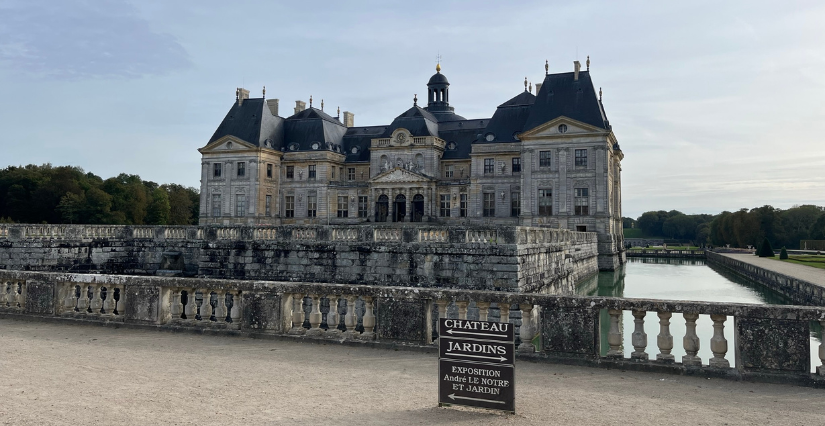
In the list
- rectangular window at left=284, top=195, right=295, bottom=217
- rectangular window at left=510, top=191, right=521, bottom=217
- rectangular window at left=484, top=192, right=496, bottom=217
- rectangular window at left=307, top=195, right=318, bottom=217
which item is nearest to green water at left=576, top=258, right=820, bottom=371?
rectangular window at left=510, top=191, right=521, bottom=217

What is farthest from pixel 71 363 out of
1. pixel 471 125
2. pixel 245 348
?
pixel 471 125

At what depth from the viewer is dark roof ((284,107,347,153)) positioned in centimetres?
5597

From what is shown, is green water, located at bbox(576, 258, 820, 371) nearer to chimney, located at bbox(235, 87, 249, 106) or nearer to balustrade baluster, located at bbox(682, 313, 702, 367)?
balustrade baluster, located at bbox(682, 313, 702, 367)

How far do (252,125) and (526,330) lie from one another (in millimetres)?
51792

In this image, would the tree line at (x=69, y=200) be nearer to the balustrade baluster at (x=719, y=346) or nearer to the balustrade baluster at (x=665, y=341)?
the balustrade baluster at (x=665, y=341)

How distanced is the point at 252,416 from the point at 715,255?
62.5m

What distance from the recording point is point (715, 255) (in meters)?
58.3

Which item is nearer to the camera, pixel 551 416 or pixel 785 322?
pixel 551 416

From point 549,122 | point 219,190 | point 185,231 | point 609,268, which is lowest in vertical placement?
point 609,268

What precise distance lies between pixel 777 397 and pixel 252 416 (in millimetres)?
4645

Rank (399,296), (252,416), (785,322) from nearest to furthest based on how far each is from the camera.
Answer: (252,416), (785,322), (399,296)

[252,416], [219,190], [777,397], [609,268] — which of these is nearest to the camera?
[252,416]

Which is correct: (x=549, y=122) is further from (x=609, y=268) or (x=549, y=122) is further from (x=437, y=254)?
(x=437, y=254)

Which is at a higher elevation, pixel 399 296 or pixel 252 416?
pixel 399 296
